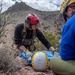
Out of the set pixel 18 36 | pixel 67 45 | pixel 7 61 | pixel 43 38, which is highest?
pixel 67 45

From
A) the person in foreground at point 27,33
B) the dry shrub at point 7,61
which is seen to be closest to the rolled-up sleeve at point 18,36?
the person in foreground at point 27,33

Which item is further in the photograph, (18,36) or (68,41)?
(18,36)

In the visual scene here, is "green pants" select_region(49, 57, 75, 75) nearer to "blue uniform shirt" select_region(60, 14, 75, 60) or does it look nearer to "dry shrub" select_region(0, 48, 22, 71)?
"blue uniform shirt" select_region(60, 14, 75, 60)

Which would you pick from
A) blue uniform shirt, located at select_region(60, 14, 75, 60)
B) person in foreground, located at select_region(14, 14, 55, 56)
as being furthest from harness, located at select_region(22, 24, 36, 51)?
blue uniform shirt, located at select_region(60, 14, 75, 60)

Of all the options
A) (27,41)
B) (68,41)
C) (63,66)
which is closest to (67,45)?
(68,41)

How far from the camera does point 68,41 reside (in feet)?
15.4

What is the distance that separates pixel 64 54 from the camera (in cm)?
487

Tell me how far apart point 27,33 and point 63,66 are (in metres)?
2.98

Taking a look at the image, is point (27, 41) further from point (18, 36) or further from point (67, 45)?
point (67, 45)

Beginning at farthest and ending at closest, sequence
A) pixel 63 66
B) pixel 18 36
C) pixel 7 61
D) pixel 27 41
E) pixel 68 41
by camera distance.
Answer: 1. pixel 27 41
2. pixel 18 36
3. pixel 7 61
4. pixel 63 66
5. pixel 68 41

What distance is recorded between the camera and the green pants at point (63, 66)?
4.84m

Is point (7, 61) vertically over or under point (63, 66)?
under

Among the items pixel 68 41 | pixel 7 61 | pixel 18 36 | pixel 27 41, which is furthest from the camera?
pixel 27 41

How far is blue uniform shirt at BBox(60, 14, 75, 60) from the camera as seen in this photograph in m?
4.58
